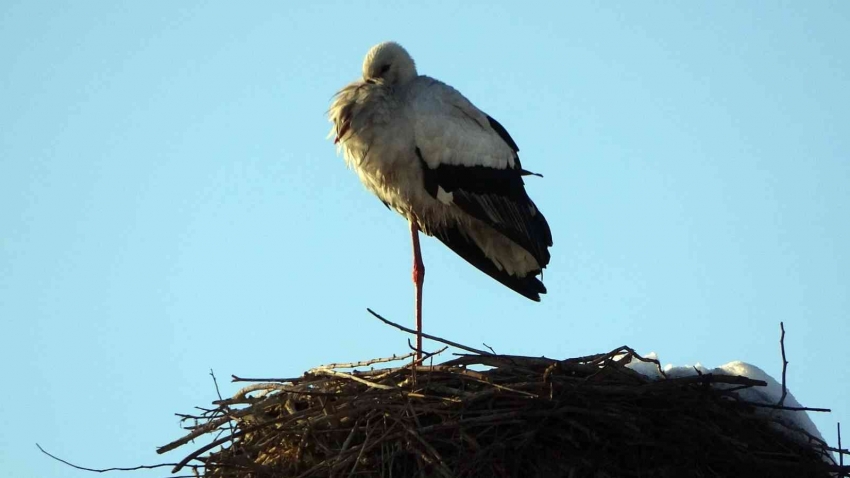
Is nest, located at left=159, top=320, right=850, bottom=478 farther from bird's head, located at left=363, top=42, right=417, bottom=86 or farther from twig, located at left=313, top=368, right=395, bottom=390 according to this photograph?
bird's head, located at left=363, top=42, right=417, bottom=86

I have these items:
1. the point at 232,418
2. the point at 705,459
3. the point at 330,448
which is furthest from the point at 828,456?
the point at 232,418

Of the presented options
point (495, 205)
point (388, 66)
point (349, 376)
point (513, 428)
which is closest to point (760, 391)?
point (513, 428)

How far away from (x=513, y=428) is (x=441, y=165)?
2.63m

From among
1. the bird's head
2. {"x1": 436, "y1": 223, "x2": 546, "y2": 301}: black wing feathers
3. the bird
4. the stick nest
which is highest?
the bird's head

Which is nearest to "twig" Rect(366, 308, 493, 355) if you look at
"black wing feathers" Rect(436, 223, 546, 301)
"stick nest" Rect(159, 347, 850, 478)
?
"stick nest" Rect(159, 347, 850, 478)

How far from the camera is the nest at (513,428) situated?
569cm

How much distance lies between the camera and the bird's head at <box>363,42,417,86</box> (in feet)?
27.6

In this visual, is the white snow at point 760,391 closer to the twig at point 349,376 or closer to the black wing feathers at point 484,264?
the twig at point 349,376

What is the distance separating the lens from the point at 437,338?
592 cm

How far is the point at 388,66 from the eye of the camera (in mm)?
8445

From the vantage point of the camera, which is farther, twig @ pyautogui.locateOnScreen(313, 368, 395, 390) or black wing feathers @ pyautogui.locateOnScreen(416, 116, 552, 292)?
black wing feathers @ pyautogui.locateOnScreen(416, 116, 552, 292)

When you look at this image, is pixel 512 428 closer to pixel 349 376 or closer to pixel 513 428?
pixel 513 428

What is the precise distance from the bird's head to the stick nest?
8.83ft

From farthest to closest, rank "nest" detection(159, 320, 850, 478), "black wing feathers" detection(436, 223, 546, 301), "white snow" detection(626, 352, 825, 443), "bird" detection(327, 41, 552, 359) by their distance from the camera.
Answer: "black wing feathers" detection(436, 223, 546, 301), "bird" detection(327, 41, 552, 359), "white snow" detection(626, 352, 825, 443), "nest" detection(159, 320, 850, 478)
